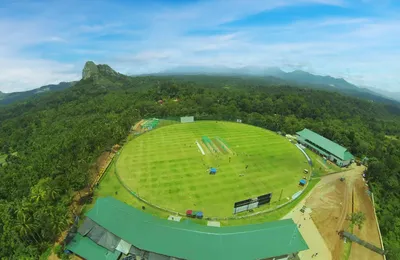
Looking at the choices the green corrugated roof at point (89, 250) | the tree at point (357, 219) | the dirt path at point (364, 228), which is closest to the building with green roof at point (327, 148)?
the dirt path at point (364, 228)

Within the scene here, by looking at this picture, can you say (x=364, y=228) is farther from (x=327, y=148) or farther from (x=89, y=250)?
(x=89, y=250)

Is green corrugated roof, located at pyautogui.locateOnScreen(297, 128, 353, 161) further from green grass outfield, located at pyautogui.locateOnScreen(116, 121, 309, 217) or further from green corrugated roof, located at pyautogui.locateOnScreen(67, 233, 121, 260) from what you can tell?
green corrugated roof, located at pyautogui.locateOnScreen(67, 233, 121, 260)

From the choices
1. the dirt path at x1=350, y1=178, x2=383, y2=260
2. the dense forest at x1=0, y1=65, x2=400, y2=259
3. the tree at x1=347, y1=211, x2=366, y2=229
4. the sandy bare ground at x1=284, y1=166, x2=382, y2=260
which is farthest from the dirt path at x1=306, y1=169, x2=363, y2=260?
the dense forest at x1=0, y1=65, x2=400, y2=259

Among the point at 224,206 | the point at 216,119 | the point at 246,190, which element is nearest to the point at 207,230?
the point at 224,206

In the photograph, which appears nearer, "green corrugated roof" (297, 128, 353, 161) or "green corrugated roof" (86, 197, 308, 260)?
"green corrugated roof" (86, 197, 308, 260)

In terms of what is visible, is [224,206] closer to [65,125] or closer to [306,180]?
[306,180]

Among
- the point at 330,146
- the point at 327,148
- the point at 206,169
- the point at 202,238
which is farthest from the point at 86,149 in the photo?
the point at 330,146
